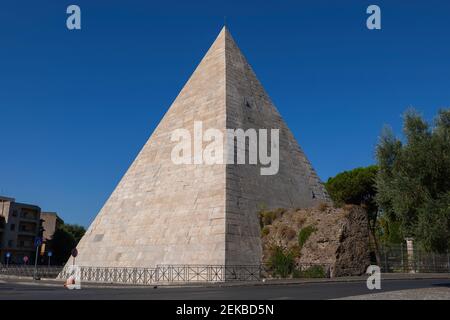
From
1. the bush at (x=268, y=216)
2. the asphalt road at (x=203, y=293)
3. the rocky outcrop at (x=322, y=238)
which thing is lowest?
the asphalt road at (x=203, y=293)

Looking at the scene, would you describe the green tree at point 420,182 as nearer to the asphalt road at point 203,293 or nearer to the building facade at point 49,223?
the asphalt road at point 203,293

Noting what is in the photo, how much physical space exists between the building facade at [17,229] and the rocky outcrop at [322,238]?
146 ft

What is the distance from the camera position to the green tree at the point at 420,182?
1284cm

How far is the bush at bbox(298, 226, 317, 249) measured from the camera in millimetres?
20609

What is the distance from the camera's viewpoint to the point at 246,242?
2019cm

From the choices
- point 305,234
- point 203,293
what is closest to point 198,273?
point 305,234

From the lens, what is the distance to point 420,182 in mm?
13516

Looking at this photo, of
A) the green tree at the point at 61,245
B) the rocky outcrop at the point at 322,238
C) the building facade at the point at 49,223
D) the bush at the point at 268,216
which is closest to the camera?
the rocky outcrop at the point at 322,238

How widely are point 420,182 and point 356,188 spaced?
27626 mm

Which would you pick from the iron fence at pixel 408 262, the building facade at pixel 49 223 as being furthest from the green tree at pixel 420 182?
the building facade at pixel 49 223

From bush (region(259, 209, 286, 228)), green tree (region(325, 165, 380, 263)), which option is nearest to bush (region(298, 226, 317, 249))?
bush (region(259, 209, 286, 228))

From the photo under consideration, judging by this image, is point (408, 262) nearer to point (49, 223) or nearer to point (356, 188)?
point (356, 188)

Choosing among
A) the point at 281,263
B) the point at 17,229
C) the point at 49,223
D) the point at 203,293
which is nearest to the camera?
the point at 203,293

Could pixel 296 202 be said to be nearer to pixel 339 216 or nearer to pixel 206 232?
pixel 339 216
